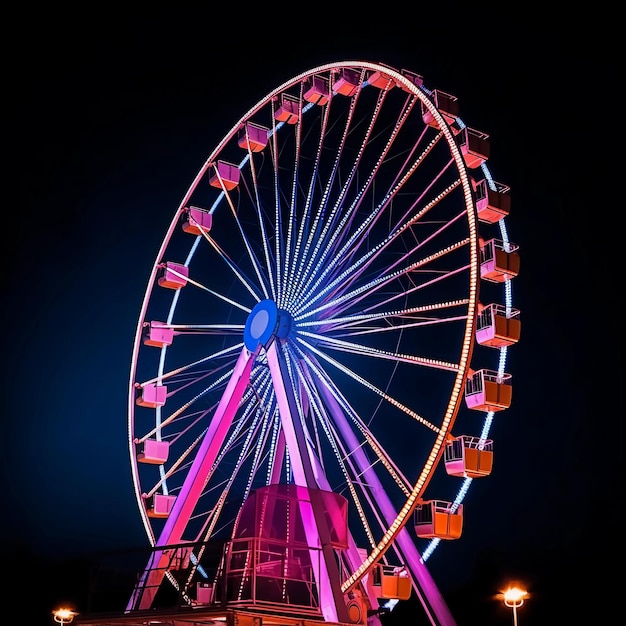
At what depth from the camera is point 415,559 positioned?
15867 millimetres

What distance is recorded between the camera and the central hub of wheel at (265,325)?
1795 centimetres

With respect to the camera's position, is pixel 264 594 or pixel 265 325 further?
pixel 265 325

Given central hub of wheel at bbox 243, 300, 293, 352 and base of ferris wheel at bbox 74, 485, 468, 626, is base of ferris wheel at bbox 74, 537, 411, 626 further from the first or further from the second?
→ central hub of wheel at bbox 243, 300, 293, 352

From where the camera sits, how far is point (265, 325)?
18.1 meters

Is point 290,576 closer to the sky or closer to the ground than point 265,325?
closer to the ground

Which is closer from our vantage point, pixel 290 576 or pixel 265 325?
pixel 290 576

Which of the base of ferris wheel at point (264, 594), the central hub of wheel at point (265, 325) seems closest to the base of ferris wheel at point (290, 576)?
the base of ferris wheel at point (264, 594)

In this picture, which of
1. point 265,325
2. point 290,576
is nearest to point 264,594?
point 290,576

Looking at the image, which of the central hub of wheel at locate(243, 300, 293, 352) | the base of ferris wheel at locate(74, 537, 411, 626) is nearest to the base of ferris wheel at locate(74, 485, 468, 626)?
the base of ferris wheel at locate(74, 537, 411, 626)

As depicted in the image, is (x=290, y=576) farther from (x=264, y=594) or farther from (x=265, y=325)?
(x=265, y=325)

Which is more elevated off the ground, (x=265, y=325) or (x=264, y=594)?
(x=265, y=325)

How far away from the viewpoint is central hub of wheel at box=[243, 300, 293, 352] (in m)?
18.0

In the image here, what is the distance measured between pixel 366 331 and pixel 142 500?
636 centimetres
